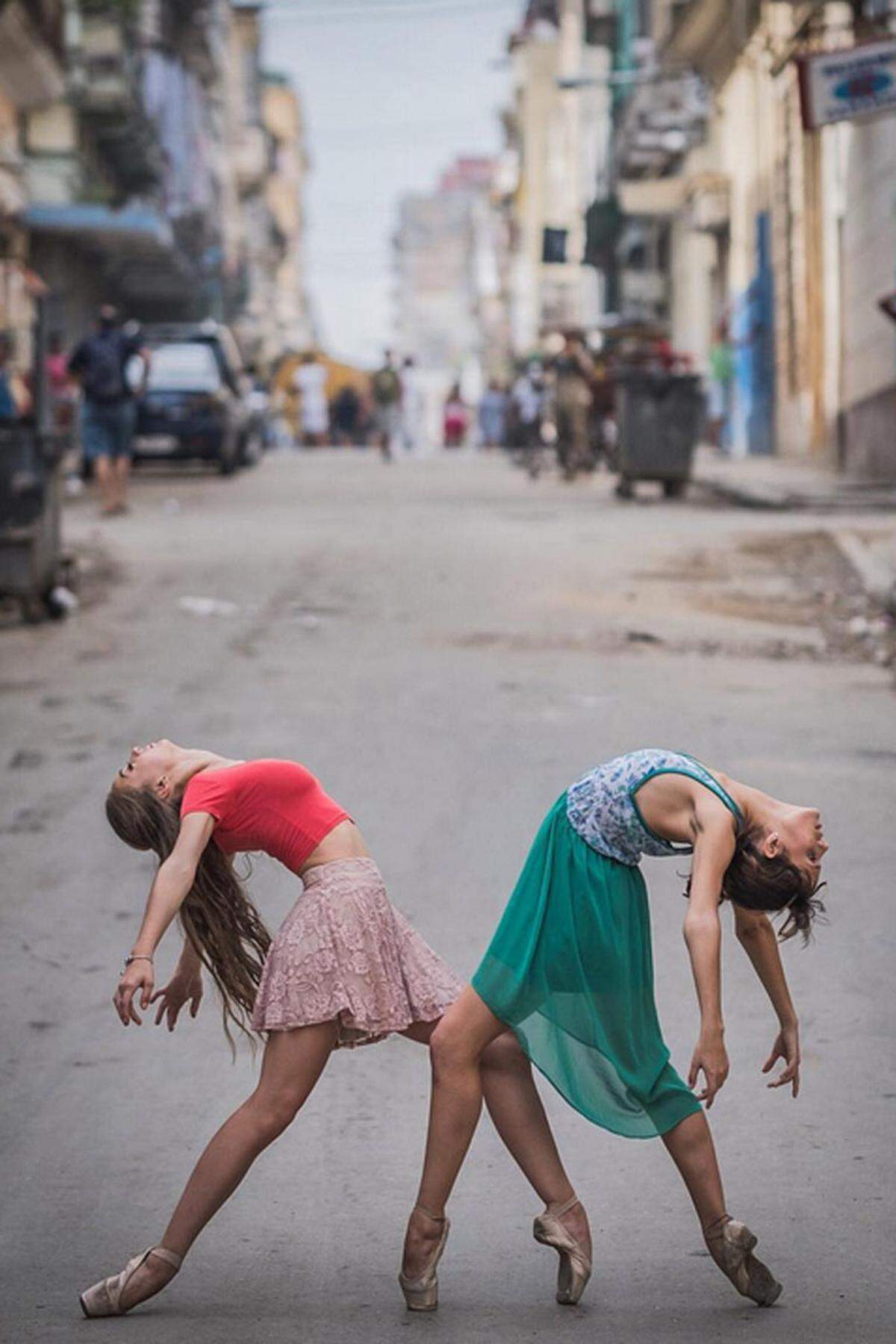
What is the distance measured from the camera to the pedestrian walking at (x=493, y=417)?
158 ft

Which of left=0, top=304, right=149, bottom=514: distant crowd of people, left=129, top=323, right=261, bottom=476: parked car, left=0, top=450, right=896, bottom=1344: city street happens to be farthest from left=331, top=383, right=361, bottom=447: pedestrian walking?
left=0, top=450, right=896, bottom=1344: city street

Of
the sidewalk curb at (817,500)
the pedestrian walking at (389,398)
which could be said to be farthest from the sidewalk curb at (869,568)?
the pedestrian walking at (389,398)

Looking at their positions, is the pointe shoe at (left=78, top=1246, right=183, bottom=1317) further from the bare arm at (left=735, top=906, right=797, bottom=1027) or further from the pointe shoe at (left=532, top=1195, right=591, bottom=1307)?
the bare arm at (left=735, top=906, right=797, bottom=1027)

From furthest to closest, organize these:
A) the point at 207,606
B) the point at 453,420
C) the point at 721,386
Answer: the point at 453,420 → the point at 721,386 → the point at 207,606

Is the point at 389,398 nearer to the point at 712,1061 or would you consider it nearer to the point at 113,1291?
the point at 113,1291

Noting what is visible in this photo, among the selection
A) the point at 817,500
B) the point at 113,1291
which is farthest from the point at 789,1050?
the point at 817,500

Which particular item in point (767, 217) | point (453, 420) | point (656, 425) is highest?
point (767, 217)

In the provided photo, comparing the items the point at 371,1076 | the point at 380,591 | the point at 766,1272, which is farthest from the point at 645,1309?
the point at 380,591

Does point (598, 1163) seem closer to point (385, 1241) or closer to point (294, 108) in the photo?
point (385, 1241)

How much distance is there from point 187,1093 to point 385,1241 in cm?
118

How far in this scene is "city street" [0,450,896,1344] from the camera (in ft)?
15.5

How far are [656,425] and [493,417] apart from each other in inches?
946

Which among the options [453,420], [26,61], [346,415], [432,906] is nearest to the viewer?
[432,906]

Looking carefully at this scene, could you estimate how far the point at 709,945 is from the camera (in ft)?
13.9
